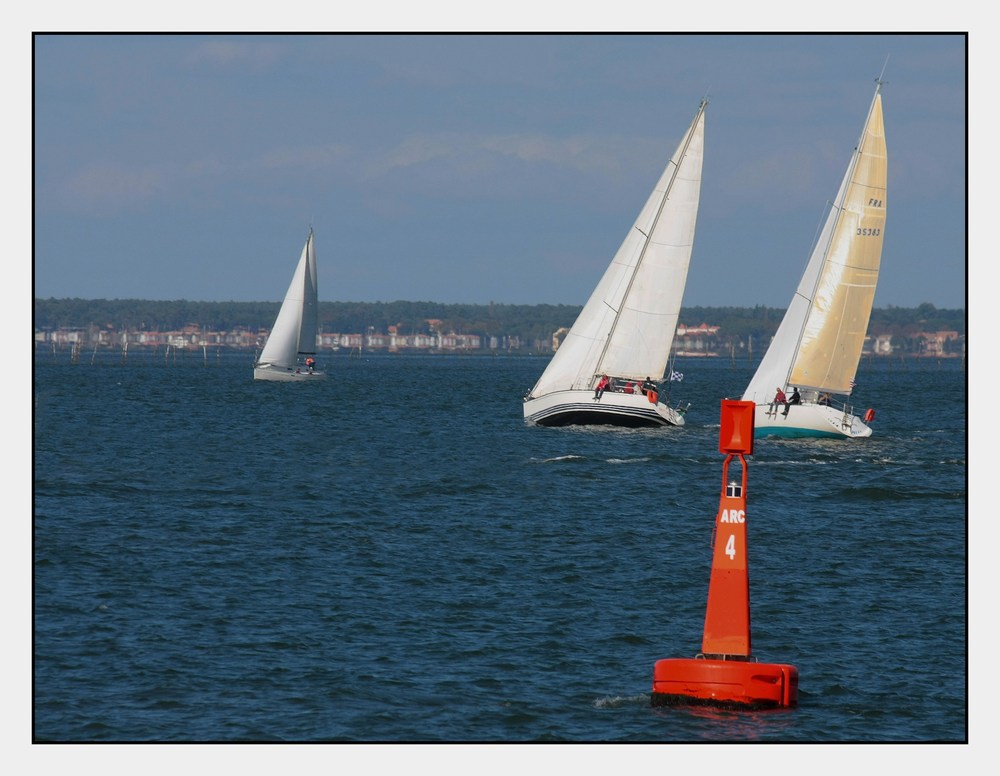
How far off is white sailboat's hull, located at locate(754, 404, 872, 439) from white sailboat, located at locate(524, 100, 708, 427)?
17.1 feet

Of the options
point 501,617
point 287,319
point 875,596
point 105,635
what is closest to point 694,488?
point 875,596

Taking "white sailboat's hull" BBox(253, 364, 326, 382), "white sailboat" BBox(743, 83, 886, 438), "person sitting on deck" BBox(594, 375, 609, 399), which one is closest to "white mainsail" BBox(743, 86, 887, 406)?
"white sailboat" BBox(743, 83, 886, 438)

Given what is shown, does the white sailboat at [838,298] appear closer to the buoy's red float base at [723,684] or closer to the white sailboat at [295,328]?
the buoy's red float base at [723,684]

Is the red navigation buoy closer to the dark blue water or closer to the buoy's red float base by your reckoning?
the buoy's red float base

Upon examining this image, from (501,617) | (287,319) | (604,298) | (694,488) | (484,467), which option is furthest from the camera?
(287,319)

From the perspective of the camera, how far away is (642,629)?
21578 mm

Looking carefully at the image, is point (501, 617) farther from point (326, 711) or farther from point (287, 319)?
point (287, 319)

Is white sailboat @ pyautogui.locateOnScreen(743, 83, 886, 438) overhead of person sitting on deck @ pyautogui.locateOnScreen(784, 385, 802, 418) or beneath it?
overhead

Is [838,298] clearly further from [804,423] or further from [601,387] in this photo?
[601,387]

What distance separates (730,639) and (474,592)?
858 cm

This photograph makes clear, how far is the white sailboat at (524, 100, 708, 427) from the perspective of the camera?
5831 cm

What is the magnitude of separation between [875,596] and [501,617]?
6.69 metres

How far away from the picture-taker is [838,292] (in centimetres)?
→ 5675

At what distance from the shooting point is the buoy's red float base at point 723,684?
16.3 m
